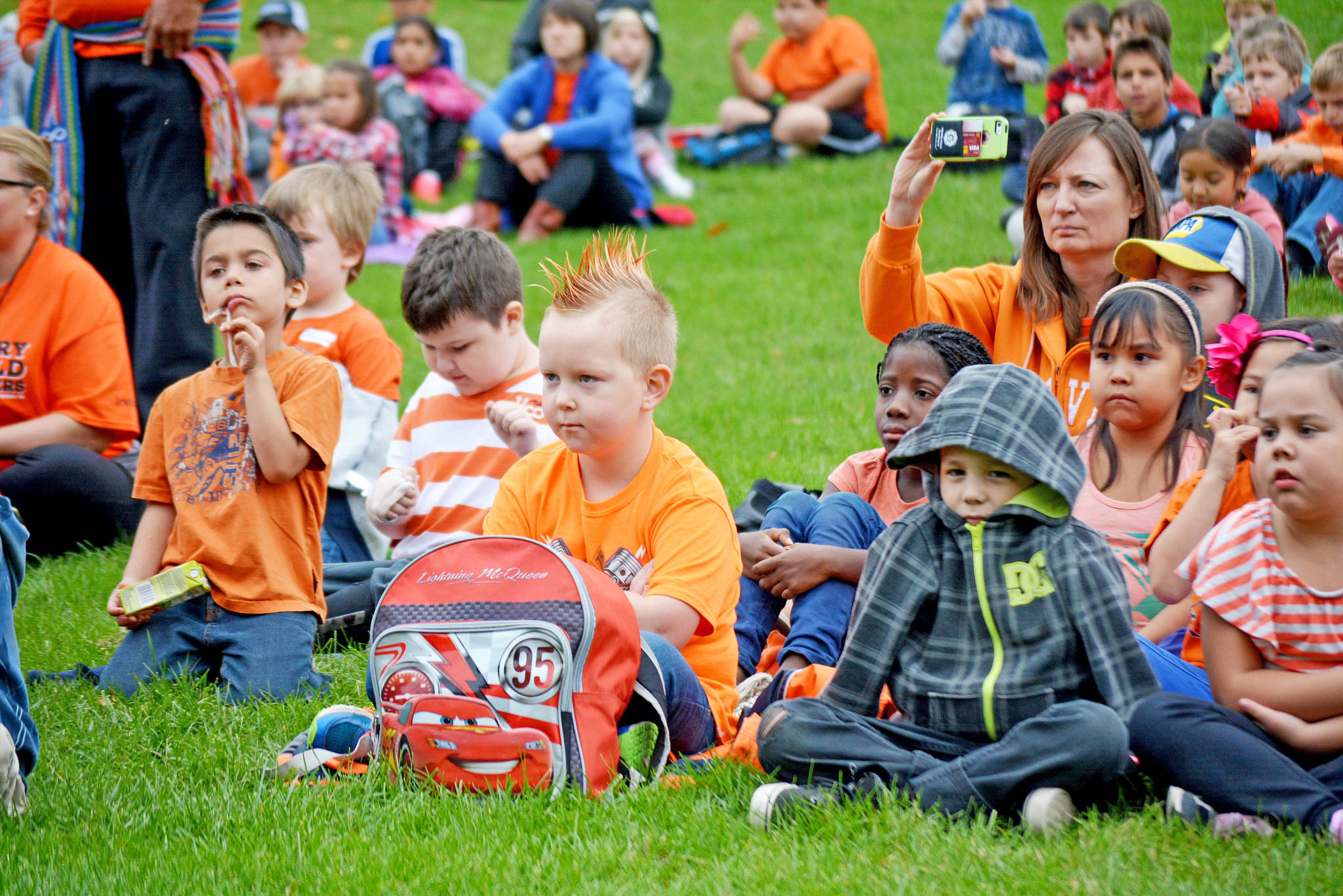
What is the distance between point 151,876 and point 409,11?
11.3 m

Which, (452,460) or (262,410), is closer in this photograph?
(262,410)

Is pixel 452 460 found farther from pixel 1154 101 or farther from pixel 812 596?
pixel 1154 101

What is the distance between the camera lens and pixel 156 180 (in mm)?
5688

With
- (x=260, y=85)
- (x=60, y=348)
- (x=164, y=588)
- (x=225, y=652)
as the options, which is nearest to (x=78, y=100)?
(x=60, y=348)

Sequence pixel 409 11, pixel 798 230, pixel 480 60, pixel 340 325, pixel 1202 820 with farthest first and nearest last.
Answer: pixel 480 60 → pixel 409 11 → pixel 798 230 → pixel 340 325 → pixel 1202 820

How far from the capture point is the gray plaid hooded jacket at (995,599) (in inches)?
110

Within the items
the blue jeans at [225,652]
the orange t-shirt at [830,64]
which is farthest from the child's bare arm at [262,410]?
the orange t-shirt at [830,64]

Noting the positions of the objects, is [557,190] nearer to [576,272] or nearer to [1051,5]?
[1051,5]

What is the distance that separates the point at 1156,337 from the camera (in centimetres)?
351

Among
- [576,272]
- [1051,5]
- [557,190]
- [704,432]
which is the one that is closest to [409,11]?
[557,190]

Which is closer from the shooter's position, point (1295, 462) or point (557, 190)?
point (1295, 462)

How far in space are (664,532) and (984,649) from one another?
3.06 ft

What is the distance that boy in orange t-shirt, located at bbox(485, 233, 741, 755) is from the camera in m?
3.37

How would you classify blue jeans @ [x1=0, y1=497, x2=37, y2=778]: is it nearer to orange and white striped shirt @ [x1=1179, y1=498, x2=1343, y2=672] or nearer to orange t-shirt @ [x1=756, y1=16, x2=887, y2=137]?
orange and white striped shirt @ [x1=1179, y1=498, x2=1343, y2=672]
